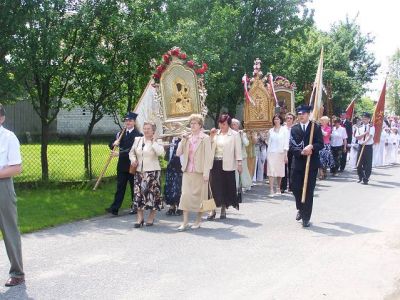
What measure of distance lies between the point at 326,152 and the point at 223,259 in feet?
35.8

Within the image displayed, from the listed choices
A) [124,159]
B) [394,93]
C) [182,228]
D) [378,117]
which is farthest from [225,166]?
[394,93]

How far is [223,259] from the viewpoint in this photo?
677 centimetres

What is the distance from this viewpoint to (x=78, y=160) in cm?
1475

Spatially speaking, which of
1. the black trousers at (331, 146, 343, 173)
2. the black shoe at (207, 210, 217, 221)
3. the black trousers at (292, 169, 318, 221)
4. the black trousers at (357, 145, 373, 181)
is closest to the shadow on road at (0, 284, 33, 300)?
the black shoe at (207, 210, 217, 221)

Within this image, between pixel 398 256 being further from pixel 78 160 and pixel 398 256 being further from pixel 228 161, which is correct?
pixel 78 160

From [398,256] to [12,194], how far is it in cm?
477

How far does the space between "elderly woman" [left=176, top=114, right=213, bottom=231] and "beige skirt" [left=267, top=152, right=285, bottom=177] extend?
4.28 metres

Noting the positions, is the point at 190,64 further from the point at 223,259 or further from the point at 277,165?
the point at 223,259

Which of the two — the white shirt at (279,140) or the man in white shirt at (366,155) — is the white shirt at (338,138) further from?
the white shirt at (279,140)

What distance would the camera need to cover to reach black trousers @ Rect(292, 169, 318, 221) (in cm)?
891

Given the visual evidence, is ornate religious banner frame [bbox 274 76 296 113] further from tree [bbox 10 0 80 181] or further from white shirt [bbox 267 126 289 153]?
tree [bbox 10 0 80 181]

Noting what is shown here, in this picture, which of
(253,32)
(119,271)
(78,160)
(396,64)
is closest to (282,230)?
(119,271)

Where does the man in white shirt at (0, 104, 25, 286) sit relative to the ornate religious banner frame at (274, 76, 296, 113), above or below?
below

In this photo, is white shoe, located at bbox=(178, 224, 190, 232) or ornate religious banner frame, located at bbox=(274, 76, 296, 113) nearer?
white shoe, located at bbox=(178, 224, 190, 232)
